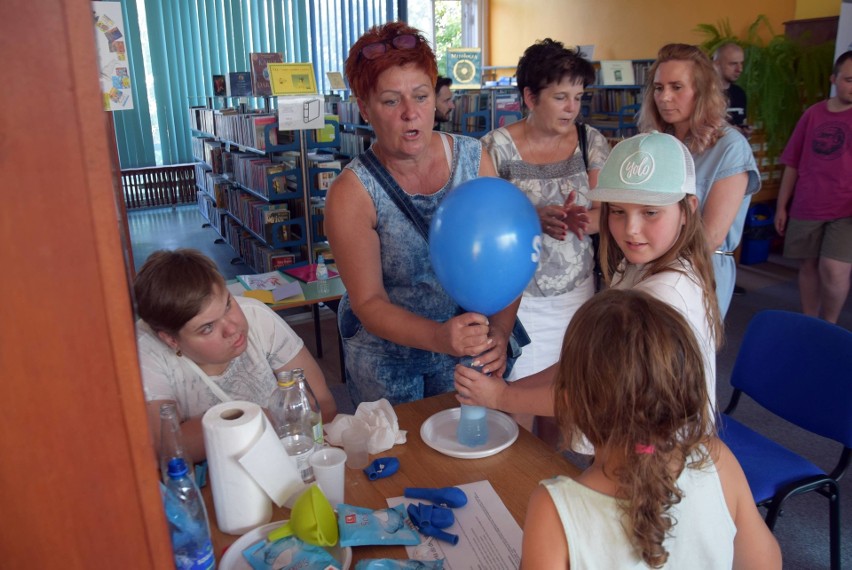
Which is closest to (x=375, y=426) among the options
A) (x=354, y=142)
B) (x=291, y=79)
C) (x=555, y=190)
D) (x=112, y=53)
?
(x=555, y=190)

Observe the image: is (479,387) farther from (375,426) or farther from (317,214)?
(317,214)

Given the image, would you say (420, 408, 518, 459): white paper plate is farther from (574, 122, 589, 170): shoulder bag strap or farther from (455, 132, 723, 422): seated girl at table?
(574, 122, 589, 170): shoulder bag strap

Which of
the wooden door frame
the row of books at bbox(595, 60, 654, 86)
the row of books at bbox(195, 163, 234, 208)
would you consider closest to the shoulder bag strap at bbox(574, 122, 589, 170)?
the wooden door frame

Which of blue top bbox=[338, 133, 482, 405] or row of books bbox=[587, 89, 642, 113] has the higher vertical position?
row of books bbox=[587, 89, 642, 113]

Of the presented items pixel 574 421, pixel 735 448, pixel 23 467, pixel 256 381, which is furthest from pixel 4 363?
pixel 735 448

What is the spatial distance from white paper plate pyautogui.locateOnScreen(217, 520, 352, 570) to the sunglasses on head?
1.06 meters

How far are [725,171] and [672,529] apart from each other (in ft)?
5.35

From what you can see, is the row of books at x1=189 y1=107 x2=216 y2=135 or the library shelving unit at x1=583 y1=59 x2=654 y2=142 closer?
the library shelving unit at x1=583 y1=59 x2=654 y2=142

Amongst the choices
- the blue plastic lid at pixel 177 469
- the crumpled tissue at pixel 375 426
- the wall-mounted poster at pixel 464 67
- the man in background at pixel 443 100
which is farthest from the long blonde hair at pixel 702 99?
the wall-mounted poster at pixel 464 67

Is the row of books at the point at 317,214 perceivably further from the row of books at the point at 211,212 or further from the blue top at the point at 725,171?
the blue top at the point at 725,171

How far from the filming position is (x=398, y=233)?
1.62 meters

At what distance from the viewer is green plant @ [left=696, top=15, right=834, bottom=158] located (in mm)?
5625

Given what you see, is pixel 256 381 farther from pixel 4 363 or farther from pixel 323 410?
pixel 4 363

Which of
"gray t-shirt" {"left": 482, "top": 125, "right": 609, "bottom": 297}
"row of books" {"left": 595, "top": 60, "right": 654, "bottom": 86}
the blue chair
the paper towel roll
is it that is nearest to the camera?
the paper towel roll
